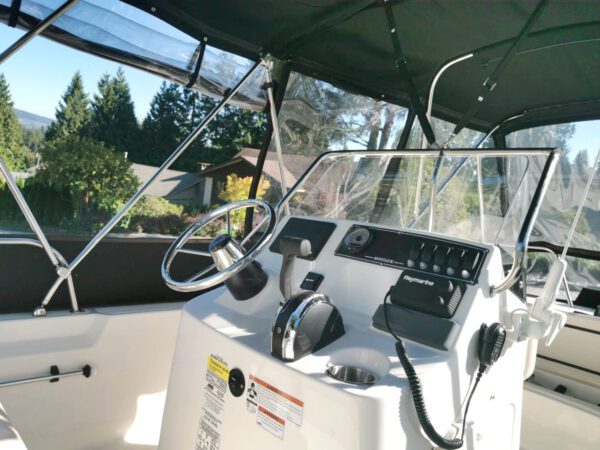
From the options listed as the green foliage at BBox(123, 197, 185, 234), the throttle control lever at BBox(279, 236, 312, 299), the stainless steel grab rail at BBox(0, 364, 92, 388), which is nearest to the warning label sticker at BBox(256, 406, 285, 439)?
the throttle control lever at BBox(279, 236, 312, 299)

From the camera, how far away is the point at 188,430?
4.30 ft

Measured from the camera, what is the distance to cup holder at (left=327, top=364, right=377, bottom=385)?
108 cm

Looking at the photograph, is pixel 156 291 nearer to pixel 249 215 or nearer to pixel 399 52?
pixel 249 215

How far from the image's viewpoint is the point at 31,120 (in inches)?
285

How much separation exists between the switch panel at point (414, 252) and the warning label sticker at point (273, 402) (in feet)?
1.66

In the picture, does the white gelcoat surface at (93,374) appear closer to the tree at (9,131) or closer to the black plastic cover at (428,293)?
the black plastic cover at (428,293)

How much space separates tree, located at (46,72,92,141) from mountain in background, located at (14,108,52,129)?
18 centimetres

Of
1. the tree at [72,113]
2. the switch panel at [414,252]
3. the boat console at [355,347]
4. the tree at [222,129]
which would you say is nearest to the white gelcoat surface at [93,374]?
the boat console at [355,347]

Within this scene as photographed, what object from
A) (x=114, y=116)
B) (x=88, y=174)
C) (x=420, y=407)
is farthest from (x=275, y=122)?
(x=114, y=116)

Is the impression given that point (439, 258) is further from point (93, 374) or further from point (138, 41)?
point (138, 41)

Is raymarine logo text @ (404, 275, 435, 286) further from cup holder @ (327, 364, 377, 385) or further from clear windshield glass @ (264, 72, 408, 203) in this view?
clear windshield glass @ (264, 72, 408, 203)

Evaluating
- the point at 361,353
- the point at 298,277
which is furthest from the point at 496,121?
the point at 361,353

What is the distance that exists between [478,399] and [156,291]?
5.93 feet

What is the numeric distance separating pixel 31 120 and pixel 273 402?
7658mm
